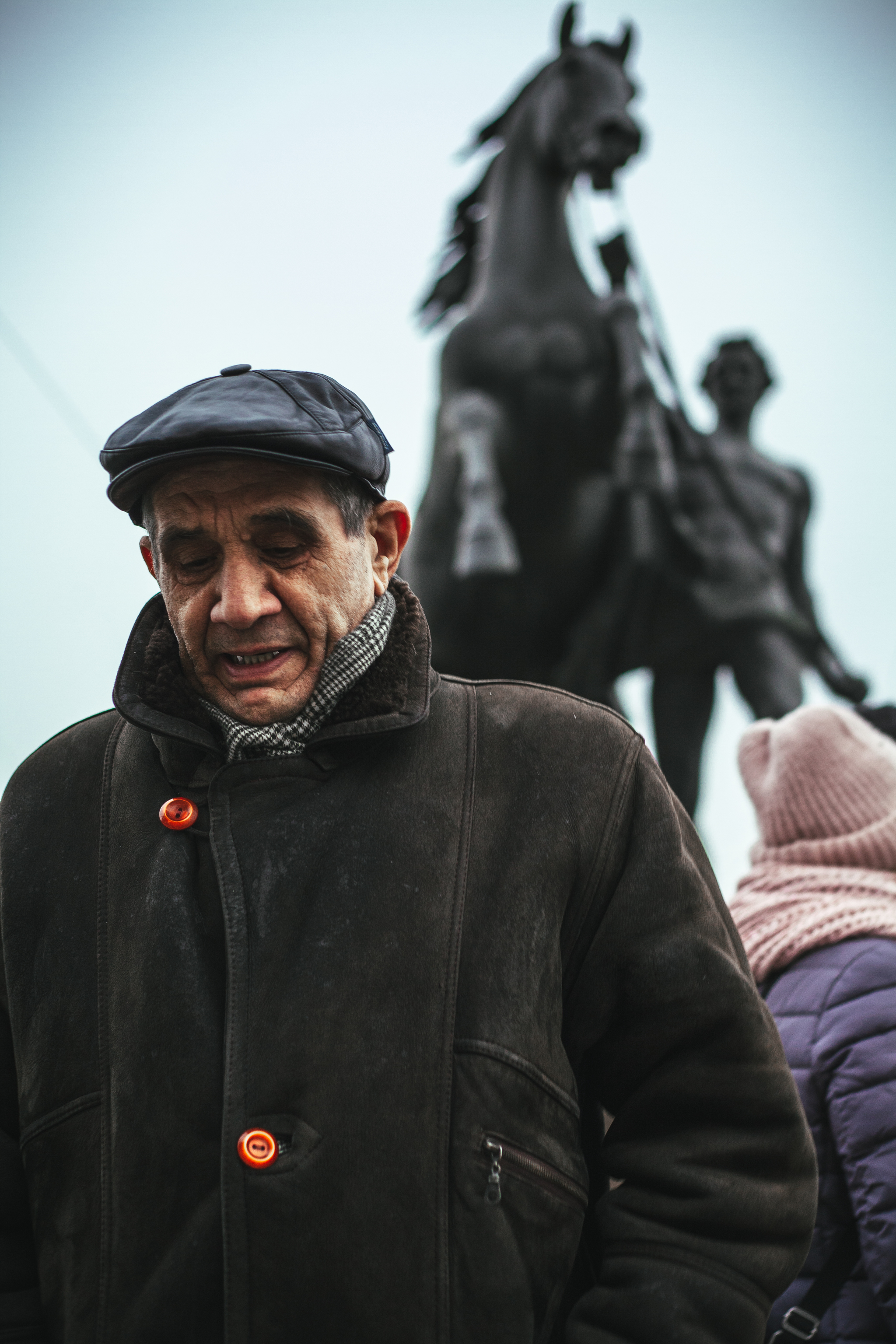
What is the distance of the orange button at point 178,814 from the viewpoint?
3.23 ft

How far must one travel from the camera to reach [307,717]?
1013mm

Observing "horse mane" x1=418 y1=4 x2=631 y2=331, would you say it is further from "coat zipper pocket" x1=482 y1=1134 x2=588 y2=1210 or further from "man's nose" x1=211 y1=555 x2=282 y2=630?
"coat zipper pocket" x1=482 y1=1134 x2=588 y2=1210

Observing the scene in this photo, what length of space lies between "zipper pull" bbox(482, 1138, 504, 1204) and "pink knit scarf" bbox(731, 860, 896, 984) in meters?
0.51

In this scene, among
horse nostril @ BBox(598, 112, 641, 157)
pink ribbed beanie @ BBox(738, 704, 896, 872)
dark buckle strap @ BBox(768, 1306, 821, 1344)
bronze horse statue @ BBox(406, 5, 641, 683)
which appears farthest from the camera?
horse nostril @ BBox(598, 112, 641, 157)

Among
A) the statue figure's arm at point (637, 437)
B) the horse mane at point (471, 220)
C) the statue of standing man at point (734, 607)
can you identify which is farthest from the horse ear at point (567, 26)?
the statue of standing man at point (734, 607)

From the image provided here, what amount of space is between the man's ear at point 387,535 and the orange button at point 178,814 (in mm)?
271

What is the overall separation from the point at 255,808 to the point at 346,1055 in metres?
0.22

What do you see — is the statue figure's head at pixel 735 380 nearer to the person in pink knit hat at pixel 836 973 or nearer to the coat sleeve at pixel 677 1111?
the person in pink knit hat at pixel 836 973

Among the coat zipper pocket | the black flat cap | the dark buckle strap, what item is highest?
the black flat cap

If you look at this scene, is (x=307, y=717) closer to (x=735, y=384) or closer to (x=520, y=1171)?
(x=520, y=1171)

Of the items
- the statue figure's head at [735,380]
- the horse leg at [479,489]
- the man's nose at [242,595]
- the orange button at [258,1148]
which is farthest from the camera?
the statue figure's head at [735,380]

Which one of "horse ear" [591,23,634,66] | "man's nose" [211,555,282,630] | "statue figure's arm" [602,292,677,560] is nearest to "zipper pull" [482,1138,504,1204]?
"man's nose" [211,555,282,630]

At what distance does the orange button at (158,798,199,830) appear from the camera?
99 centimetres

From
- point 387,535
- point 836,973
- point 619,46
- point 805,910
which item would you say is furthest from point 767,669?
point 387,535
